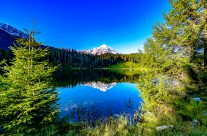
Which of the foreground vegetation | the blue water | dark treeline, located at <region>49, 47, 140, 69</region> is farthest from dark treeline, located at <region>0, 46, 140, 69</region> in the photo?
the foreground vegetation

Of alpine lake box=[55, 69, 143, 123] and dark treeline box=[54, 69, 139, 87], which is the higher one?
dark treeline box=[54, 69, 139, 87]

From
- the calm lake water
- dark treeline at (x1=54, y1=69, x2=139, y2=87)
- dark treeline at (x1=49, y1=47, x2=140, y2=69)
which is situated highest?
dark treeline at (x1=49, y1=47, x2=140, y2=69)

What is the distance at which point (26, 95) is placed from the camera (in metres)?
9.63

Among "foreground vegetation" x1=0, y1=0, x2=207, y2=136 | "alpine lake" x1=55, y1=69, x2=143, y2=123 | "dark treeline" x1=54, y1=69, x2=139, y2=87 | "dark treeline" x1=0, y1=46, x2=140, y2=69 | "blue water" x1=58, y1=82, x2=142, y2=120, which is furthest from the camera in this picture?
"dark treeline" x1=0, y1=46, x2=140, y2=69

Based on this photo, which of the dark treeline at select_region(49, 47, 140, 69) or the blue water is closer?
the blue water

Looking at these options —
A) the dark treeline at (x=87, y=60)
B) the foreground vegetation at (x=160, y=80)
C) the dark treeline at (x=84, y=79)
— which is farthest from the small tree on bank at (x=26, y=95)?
the dark treeline at (x=87, y=60)

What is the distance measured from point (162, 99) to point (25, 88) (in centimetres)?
1018

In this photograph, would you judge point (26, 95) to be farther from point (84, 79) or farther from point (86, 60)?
point (86, 60)

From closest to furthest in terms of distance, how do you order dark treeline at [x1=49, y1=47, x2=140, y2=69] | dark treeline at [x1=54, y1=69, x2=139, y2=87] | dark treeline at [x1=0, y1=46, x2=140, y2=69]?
1. dark treeline at [x1=54, y1=69, x2=139, y2=87]
2. dark treeline at [x1=0, y1=46, x2=140, y2=69]
3. dark treeline at [x1=49, y1=47, x2=140, y2=69]

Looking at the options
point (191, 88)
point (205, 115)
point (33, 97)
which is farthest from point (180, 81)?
point (33, 97)

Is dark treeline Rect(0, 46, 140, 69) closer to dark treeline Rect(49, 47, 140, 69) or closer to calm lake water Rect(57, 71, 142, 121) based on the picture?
dark treeline Rect(49, 47, 140, 69)

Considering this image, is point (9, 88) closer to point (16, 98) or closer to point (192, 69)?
point (16, 98)

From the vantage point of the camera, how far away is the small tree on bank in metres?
9.24

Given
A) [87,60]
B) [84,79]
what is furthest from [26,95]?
[87,60]
